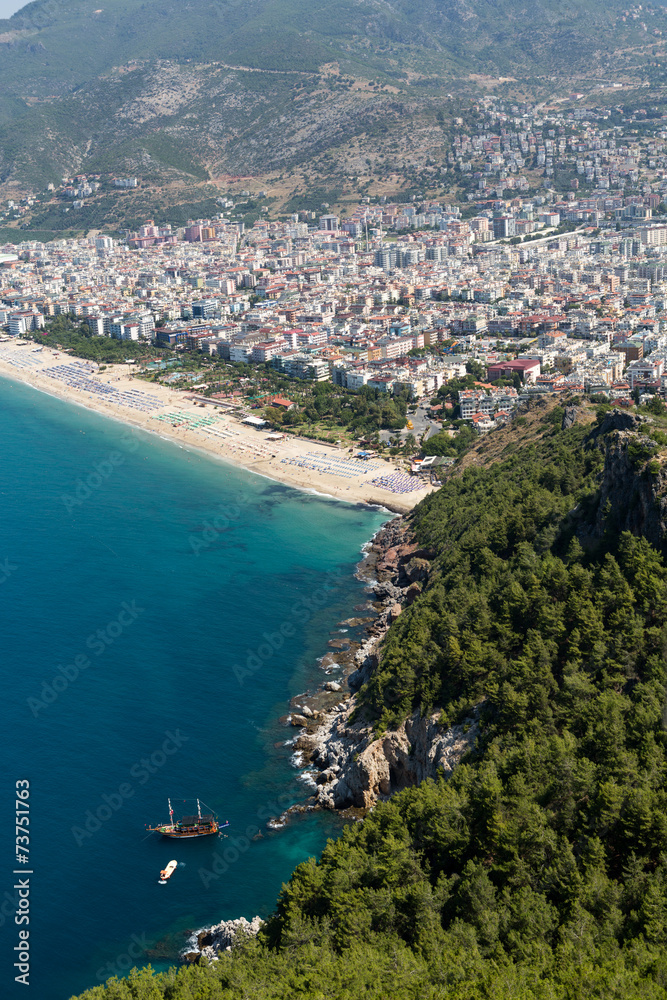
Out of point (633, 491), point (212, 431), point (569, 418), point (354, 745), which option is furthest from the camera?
point (212, 431)

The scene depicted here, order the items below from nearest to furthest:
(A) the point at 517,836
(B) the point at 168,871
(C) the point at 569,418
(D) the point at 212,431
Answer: (A) the point at 517,836 < (B) the point at 168,871 < (C) the point at 569,418 < (D) the point at 212,431

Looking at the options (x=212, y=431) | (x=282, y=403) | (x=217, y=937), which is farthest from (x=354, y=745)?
(x=282, y=403)

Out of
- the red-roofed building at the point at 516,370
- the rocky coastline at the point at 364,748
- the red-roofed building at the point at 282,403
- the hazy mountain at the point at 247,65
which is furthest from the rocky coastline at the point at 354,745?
the hazy mountain at the point at 247,65

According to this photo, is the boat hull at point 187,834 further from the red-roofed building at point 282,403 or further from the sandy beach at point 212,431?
the red-roofed building at point 282,403

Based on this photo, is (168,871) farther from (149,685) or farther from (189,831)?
(149,685)

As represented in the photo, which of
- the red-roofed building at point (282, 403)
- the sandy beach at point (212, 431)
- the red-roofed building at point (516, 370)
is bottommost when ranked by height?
the sandy beach at point (212, 431)

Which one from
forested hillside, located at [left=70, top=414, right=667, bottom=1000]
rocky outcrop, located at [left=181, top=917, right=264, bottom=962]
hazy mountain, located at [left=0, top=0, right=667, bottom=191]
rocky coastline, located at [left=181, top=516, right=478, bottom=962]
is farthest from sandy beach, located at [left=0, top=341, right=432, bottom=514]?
hazy mountain, located at [left=0, top=0, right=667, bottom=191]
